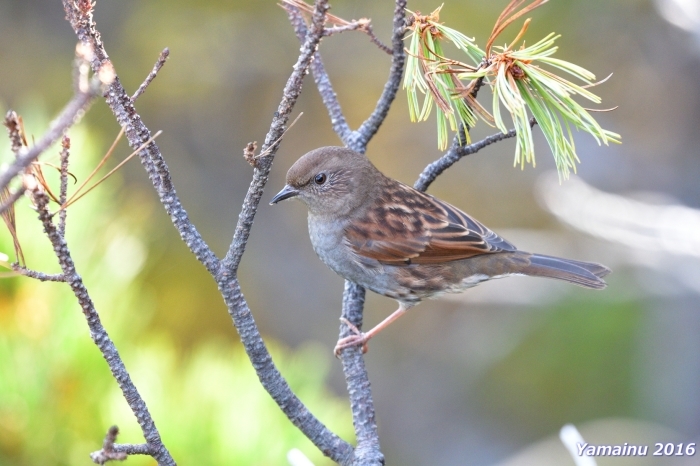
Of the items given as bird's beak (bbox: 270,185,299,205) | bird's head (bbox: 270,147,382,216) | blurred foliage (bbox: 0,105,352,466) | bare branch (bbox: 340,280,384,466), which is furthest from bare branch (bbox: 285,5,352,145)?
blurred foliage (bbox: 0,105,352,466)

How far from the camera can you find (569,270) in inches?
84.7

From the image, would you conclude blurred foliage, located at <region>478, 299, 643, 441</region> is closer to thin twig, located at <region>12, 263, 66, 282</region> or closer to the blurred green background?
the blurred green background

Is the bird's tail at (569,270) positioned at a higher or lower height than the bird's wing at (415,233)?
lower

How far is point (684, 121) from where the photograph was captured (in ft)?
15.3

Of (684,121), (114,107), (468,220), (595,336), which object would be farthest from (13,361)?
(684,121)

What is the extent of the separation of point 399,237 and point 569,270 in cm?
56

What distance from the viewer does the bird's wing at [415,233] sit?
2191 millimetres

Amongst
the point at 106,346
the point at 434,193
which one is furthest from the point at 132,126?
the point at 434,193

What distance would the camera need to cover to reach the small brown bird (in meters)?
2.14

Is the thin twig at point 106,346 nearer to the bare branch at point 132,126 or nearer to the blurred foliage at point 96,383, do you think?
the bare branch at point 132,126

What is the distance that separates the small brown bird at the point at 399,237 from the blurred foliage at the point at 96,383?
40cm

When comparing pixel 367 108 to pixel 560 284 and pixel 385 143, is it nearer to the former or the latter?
pixel 385 143

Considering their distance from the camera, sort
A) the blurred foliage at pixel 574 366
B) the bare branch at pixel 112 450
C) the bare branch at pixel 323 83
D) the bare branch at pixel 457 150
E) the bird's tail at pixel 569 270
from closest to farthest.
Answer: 1. the bare branch at pixel 112 450
2. the bare branch at pixel 457 150
3. the bare branch at pixel 323 83
4. the bird's tail at pixel 569 270
5. the blurred foliage at pixel 574 366

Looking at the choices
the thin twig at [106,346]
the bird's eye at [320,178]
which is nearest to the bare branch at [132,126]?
the thin twig at [106,346]
